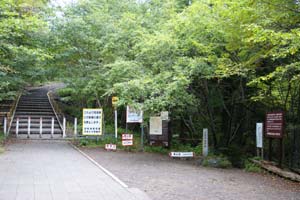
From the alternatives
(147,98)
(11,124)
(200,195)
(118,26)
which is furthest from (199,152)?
(11,124)

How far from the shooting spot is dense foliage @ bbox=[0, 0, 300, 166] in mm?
10266

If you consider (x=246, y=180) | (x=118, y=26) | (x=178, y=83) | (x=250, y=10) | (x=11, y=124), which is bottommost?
(x=246, y=180)

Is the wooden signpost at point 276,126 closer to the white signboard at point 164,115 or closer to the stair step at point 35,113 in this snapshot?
the white signboard at point 164,115

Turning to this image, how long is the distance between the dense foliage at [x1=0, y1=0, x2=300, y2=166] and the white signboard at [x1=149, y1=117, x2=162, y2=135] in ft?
1.92

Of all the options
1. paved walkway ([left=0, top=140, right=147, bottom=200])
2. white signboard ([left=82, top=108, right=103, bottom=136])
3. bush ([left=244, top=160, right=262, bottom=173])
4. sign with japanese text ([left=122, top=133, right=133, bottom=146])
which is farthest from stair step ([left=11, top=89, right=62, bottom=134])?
bush ([left=244, top=160, right=262, bottom=173])

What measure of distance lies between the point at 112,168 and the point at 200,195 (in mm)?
4108

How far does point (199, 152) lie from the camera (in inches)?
633

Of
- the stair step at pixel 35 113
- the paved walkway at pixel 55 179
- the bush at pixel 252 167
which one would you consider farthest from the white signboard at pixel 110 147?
the bush at pixel 252 167

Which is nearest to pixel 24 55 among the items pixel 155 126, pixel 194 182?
pixel 155 126

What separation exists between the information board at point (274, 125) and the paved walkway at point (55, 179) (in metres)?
5.97

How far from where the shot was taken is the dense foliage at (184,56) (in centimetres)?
1027

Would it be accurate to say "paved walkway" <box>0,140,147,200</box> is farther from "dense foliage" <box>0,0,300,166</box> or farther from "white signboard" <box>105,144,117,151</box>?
"dense foliage" <box>0,0,300,166</box>

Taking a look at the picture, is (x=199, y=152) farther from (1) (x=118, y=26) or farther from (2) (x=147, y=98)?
(1) (x=118, y=26)

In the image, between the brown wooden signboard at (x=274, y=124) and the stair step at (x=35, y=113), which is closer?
the brown wooden signboard at (x=274, y=124)
